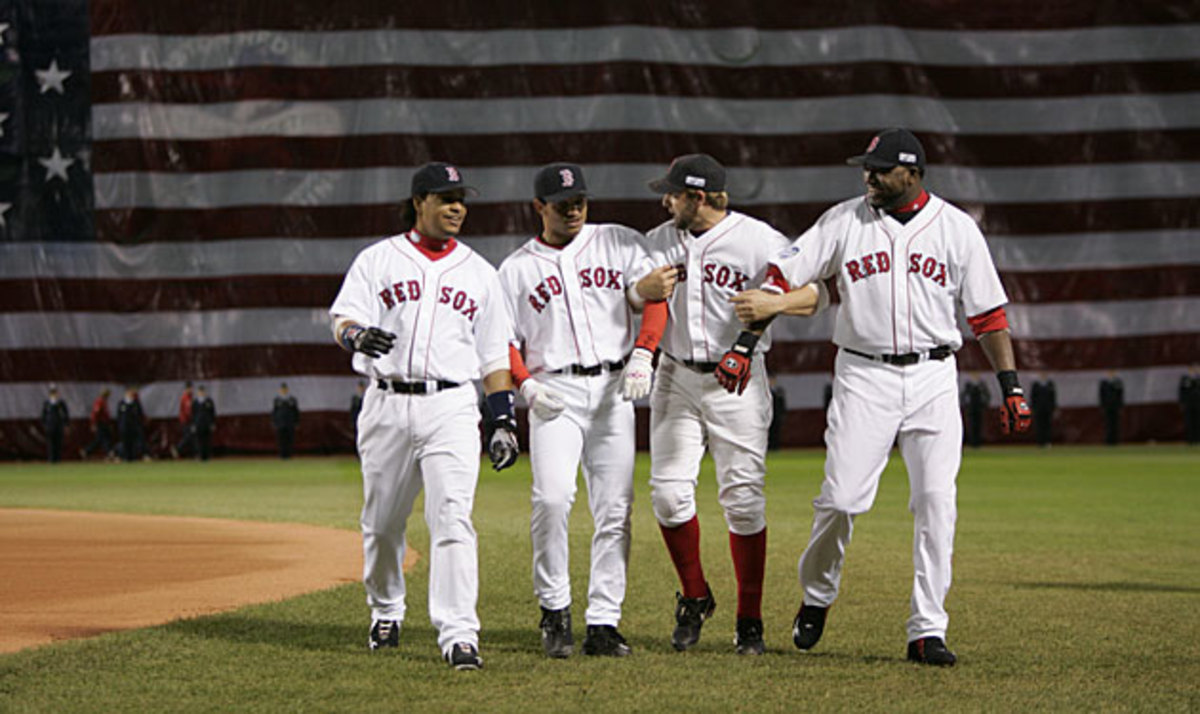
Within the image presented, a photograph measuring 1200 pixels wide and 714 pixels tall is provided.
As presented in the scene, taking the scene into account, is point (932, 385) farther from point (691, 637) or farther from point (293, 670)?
point (293, 670)

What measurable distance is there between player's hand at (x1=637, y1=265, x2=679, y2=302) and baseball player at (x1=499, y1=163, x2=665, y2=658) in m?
0.11

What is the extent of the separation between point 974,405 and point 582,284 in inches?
987

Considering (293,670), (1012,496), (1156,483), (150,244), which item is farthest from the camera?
(150,244)

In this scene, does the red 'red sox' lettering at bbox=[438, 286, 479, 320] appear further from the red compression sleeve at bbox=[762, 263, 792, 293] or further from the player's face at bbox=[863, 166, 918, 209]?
the player's face at bbox=[863, 166, 918, 209]

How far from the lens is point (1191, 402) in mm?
31359

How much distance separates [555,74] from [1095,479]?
15435 mm

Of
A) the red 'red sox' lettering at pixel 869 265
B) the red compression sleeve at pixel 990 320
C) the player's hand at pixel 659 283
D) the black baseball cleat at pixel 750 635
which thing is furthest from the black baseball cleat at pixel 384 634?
the red compression sleeve at pixel 990 320

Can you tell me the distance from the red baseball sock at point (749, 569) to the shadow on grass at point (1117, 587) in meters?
3.33

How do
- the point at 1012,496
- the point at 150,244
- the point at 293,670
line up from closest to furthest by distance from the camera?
the point at 293,670 < the point at 1012,496 < the point at 150,244

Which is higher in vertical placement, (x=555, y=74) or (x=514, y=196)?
(x=555, y=74)

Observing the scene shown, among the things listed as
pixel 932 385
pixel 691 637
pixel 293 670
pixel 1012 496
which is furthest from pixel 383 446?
pixel 1012 496

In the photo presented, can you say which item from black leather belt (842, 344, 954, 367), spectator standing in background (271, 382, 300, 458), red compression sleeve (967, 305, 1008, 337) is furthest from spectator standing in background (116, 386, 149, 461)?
red compression sleeve (967, 305, 1008, 337)

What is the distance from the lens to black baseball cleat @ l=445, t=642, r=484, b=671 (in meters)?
6.37

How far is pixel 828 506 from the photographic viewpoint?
22.2 ft
